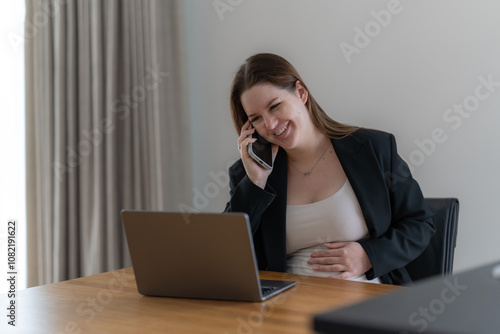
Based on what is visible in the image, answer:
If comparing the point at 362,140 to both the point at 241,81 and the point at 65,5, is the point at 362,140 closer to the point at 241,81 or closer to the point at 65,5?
the point at 241,81

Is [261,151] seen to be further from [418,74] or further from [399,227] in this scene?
[418,74]

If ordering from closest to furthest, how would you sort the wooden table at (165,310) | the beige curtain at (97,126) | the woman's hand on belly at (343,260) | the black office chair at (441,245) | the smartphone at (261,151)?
the wooden table at (165,310)
the woman's hand on belly at (343,260)
the black office chair at (441,245)
the smartphone at (261,151)
the beige curtain at (97,126)

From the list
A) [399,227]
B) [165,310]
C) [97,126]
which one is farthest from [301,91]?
[97,126]

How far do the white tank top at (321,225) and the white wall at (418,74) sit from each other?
1.96 feet

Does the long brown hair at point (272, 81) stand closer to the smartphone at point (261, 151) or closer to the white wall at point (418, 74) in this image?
the smartphone at point (261, 151)

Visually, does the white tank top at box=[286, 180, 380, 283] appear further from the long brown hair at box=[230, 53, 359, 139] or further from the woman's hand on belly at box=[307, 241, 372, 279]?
the long brown hair at box=[230, 53, 359, 139]

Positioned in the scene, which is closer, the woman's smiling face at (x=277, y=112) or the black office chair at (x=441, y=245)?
the black office chair at (x=441, y=245)

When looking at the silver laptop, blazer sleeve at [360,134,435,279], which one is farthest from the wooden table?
blazer sleeve at [360,134,435,279]

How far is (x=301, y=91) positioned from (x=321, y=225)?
0.49 meters

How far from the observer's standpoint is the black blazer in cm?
160

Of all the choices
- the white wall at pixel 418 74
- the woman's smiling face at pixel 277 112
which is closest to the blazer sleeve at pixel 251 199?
the woman's smiling face at pixel 277 112

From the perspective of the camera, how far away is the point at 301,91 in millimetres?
1870

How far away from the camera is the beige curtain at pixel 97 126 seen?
2805 millimetres

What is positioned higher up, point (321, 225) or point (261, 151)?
point (261, 151)
